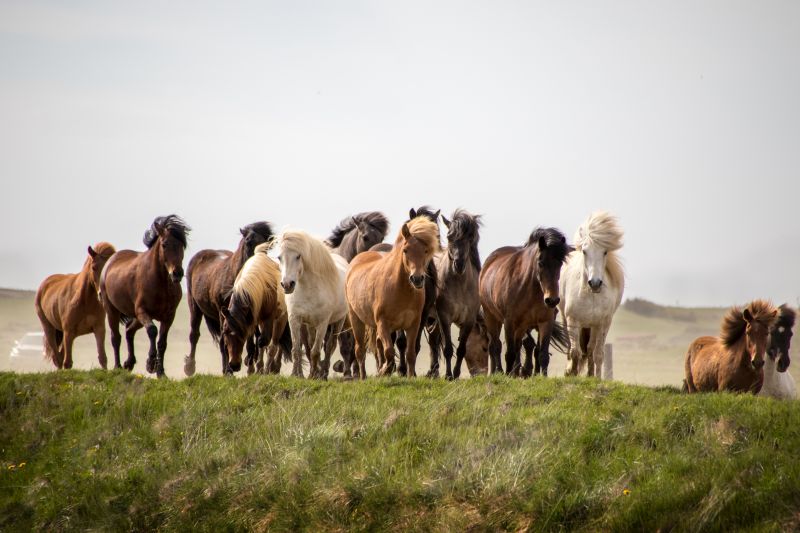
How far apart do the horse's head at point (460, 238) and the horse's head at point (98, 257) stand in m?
6.95

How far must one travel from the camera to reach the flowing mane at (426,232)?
13.6m

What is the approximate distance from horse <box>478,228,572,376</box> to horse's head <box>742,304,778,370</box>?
2817 mm

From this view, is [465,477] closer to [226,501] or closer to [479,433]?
[479,433]

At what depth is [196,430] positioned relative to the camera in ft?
39.4

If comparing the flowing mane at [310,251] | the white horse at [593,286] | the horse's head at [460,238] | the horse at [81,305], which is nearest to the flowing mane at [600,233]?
the white horse at [593,286]

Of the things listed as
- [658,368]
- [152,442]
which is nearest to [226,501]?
[152,442]

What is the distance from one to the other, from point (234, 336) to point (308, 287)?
4.86ft

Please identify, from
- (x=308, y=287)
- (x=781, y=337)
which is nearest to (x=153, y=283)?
(x=308, y=287)

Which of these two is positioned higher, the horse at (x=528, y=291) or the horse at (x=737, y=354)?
the horse at (x=528, y=291)

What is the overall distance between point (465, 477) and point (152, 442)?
4.44 m

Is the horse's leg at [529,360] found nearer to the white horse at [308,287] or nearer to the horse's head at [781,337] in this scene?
the white horse at [308,287]

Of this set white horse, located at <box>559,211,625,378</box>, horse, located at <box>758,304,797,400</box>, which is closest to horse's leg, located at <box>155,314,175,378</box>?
white horse, located at <box>559,211,625,378</box>

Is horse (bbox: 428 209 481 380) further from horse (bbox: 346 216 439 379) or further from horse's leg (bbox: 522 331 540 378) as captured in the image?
horse's leg (bbox: 522 331 540 378)

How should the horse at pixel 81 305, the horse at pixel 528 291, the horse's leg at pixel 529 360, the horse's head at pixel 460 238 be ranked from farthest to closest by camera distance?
the horse at pixel 81 305 < the horse's leg at pixel 529 360 < the horse's head at pixel 460 238 < the horse at pixel 528 291
